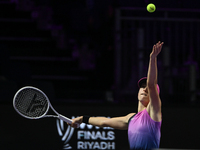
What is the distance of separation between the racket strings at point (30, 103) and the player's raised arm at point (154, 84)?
1230mm

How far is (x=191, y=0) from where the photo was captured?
24.4 feet

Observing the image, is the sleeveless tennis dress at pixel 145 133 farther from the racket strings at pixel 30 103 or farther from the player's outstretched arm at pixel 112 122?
the racket strings at pixel 30 103

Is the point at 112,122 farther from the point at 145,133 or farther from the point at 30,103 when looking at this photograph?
the point at 30,103

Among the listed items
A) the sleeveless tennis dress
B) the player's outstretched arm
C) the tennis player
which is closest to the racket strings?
the player's outstretched arm

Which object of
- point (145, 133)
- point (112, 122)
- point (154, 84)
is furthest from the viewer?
point (112, 122)

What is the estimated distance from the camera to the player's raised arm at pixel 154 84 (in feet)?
9.86

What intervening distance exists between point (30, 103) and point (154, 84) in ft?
4.67

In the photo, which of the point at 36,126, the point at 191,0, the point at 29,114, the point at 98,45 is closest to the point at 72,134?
the point at 36,126

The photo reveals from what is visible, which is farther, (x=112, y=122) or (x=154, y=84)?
(x=112, y=122)

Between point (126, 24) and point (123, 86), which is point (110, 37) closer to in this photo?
point (126, 24)

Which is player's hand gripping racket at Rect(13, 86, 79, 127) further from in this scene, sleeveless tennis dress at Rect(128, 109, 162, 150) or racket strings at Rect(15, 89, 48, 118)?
sleeveless tennis dress at Rect(128, 109, 162, 150)

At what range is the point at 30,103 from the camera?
155 inches

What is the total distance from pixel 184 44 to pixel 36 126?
8.24 ft

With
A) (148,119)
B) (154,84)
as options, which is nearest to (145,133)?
(148,119)
